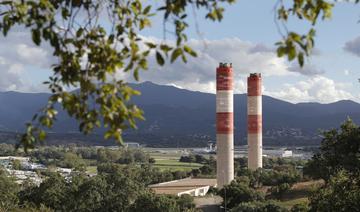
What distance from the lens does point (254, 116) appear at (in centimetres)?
6181

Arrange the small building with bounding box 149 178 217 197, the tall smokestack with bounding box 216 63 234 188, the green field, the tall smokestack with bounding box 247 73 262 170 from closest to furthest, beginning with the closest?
the small building with bounding box 149 178 217 197 < the tall smokestack with bounding box 216 63 234 188 < the tall smokestack with bounding box 247 73 262 170 < the green field

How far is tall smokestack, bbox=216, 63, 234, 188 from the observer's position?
Answer: 173 feet

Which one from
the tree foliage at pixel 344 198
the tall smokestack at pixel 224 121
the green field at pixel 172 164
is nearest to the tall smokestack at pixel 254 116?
the tall smokestack at pixel 224 121

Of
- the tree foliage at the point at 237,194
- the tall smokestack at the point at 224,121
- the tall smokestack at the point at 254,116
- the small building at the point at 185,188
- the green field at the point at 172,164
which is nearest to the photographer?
the tree foliage at the point at 237,194

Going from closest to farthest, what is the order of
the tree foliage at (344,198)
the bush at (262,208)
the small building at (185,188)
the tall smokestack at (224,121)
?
the tree foliage at (344,198) < the bush at (262,208) < the small building at (185,188) < the tall smokestack at (224,121)

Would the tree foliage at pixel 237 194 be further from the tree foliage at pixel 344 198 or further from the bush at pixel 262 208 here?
the tree foliage at pixel 344 198

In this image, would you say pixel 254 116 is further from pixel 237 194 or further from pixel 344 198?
pixel 344 198

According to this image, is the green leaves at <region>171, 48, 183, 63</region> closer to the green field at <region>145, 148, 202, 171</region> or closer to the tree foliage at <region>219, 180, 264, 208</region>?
the tree foliage at <region>219, 180, 264, 208</region>

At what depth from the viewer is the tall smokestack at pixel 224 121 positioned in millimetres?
52844

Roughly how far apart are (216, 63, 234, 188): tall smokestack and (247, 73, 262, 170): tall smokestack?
7.86 m

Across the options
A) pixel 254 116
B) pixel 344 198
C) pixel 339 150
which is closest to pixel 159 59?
pixel 344 198

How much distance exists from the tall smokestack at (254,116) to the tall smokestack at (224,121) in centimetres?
786

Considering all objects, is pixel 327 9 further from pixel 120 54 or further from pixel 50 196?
pixel 50 196

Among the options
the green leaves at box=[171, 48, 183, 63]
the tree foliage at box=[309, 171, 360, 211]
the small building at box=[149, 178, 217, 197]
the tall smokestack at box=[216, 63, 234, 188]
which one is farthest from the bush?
the green leaves at box=[171, 48, 183, 63]
